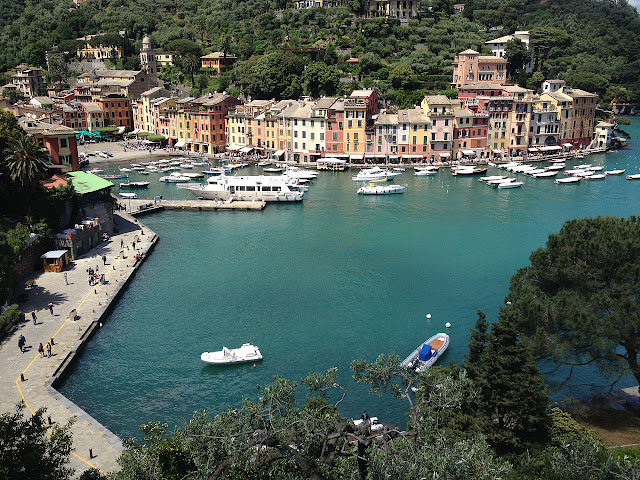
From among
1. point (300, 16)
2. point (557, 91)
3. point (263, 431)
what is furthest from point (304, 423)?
A: point (300, 16)

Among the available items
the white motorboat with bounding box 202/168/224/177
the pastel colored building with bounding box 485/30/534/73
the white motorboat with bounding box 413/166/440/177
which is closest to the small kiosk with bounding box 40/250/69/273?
the white motorboat with bounding box 202/168/224/177

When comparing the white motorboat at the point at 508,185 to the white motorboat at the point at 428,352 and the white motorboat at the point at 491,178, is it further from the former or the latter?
the white motorboat at the point at 428,352

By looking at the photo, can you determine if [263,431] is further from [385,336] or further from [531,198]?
[531,198]

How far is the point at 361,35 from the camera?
333 ft

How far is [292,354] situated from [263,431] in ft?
41.0

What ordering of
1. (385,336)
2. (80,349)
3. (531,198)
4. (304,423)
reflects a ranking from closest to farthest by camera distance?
(304,423), (80,349), (385,336), (531,198)

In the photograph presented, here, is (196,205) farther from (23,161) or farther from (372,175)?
(372,175)

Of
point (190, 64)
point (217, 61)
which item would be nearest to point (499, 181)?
point (217, 61)

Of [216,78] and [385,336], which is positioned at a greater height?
[216,78]

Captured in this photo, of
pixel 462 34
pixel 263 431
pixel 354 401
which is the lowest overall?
pixel 354 401

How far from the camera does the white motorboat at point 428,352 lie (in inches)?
1021

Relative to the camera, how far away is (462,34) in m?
106

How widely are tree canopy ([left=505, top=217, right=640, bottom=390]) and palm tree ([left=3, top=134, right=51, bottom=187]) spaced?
29.9 m

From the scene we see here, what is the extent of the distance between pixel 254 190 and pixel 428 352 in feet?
112
